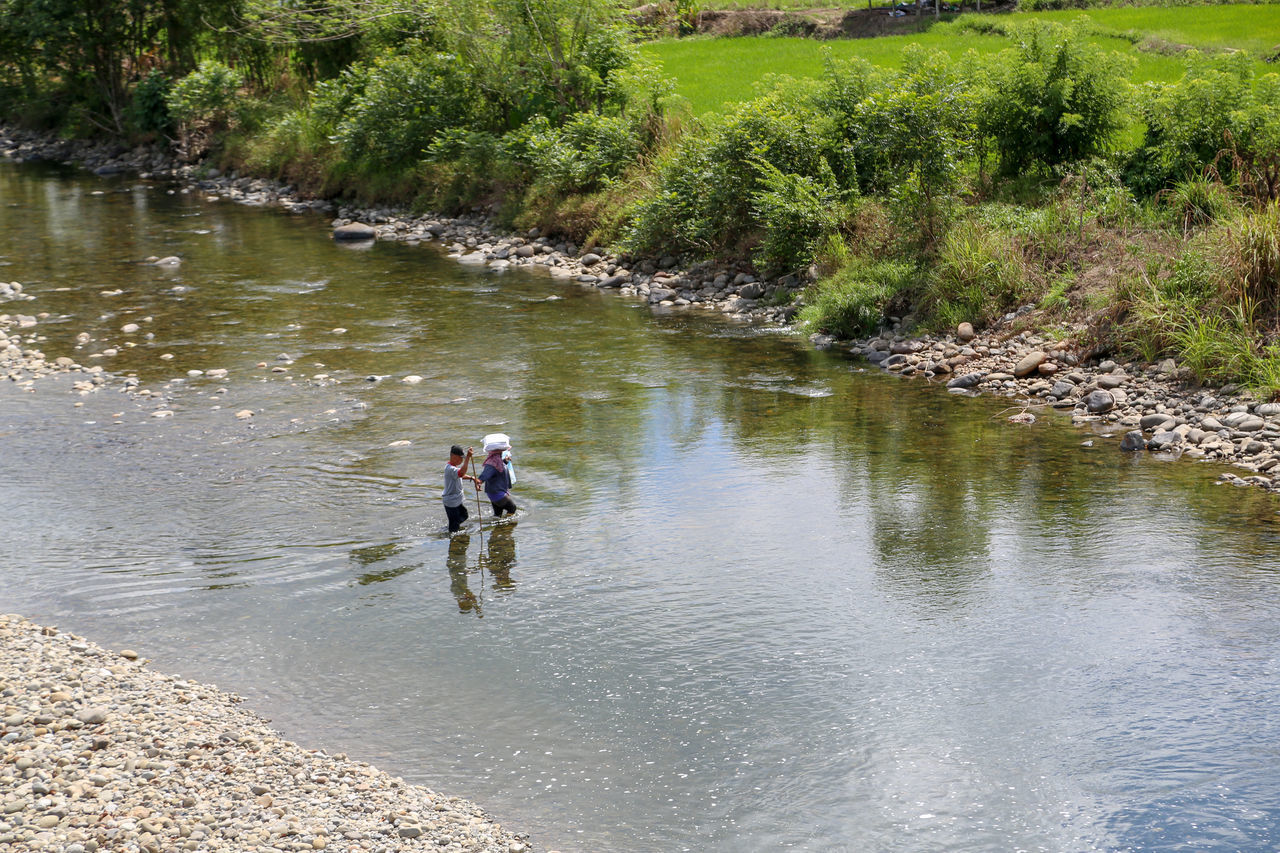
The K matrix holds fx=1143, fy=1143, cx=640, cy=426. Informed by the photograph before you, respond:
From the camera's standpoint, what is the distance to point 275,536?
1152cm

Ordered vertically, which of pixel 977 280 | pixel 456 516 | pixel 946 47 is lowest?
pixel 456 516

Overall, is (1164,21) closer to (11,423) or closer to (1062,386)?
(1062,386)

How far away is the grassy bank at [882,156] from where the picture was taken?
660 inches

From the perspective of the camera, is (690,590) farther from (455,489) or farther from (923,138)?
(923,138)

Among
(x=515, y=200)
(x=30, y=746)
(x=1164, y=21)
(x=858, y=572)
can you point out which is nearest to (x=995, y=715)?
(x=858, y=572)

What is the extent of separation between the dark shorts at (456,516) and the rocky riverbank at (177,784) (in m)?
3.41

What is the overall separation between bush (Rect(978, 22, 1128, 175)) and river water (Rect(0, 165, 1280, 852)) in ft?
20.7

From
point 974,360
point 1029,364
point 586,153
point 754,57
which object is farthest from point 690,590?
point 754,57

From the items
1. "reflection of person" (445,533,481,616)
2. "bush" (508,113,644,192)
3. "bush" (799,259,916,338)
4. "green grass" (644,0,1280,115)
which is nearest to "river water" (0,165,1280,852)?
"reflection of person" (445,533,481,616)

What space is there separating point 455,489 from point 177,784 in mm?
4631

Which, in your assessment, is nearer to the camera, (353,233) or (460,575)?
(460,575)

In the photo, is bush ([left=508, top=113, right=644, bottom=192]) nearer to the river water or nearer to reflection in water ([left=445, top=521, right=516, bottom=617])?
the river water

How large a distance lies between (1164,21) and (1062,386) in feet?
68.1

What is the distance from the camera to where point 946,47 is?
32344 mm
